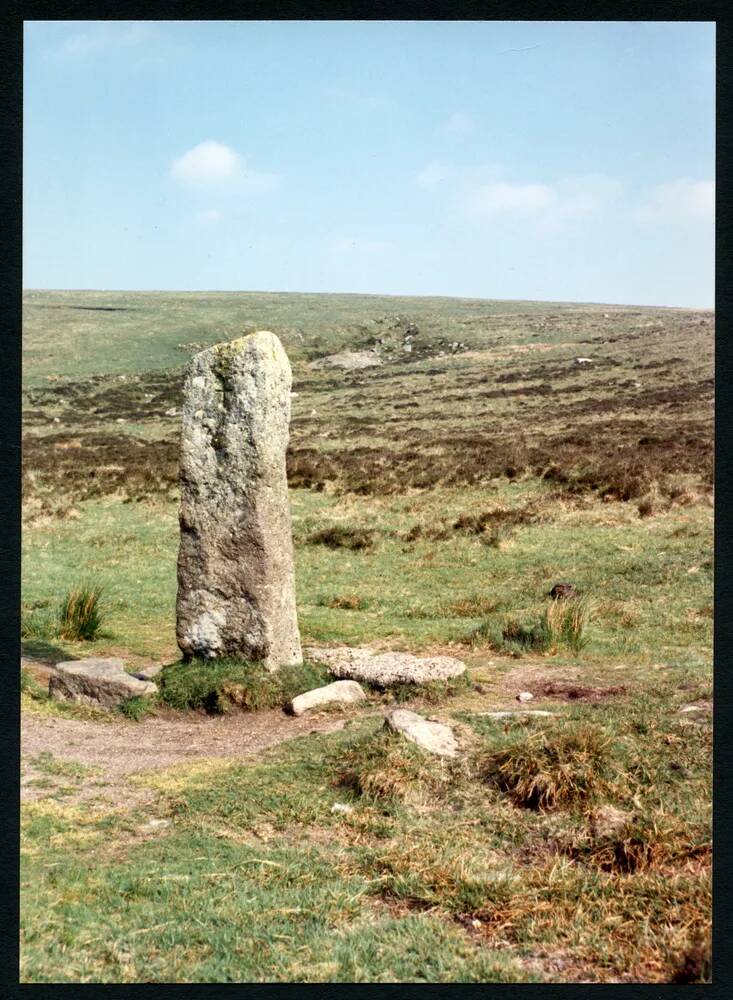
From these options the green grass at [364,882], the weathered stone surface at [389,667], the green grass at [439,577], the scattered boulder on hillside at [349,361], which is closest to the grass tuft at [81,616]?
the green grass at [439,577]

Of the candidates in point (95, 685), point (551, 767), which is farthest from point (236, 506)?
point (551, 767)

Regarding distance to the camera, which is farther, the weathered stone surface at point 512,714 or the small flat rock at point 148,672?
the small flat rock at point 148,672

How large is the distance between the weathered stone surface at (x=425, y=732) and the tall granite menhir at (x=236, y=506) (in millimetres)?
2637

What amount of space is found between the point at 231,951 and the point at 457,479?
2189 centimetres

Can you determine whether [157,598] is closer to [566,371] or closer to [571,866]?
[571,866]

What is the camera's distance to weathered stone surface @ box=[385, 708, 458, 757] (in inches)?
287

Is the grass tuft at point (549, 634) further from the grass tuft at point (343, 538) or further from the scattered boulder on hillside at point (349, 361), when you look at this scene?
the scattered boulder on hillside at point (349, 361)

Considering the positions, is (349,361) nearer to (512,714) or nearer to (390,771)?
(512,714)

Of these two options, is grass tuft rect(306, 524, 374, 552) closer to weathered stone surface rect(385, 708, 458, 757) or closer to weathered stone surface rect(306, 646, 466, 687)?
weathered stone surface rect(306, 646, 466, 687)

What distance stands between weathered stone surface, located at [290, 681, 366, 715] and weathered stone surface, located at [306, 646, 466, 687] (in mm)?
268

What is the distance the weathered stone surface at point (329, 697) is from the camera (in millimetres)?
9250

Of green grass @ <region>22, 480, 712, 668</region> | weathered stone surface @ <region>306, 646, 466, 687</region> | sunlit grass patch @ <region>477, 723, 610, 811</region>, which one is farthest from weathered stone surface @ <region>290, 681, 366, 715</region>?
sunlit grass patch @ <region>477, 723, 610, 811</region>

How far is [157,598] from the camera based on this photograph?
585 inches

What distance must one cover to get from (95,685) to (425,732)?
4012 millimetres
